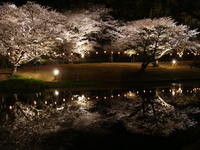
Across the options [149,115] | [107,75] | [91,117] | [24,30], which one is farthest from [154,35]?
[91,117]

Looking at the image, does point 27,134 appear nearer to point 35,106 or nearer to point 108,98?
point 35,106

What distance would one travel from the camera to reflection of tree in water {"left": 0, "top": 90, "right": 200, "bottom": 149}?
9.27m

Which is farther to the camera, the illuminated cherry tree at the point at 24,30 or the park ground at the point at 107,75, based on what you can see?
the park ground at the point at 107,75

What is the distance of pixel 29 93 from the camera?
1900 centimetres

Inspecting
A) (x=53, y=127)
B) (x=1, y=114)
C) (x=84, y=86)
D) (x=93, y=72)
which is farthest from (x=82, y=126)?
(x=93, y=72)

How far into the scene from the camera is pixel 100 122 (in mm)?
10469

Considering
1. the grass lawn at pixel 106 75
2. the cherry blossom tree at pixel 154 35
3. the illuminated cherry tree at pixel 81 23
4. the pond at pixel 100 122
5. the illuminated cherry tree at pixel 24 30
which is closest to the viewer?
the pond at pixel 100 122

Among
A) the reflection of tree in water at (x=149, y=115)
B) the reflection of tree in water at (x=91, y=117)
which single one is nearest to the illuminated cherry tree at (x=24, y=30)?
the reflection of tree in water at (x=91, y=117)

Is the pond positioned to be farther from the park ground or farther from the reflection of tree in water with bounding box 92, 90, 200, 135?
the park ground

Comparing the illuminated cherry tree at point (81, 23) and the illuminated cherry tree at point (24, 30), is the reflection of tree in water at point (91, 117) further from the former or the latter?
the illuminated cherry tree at point (81, 23)

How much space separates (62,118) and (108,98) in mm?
5383

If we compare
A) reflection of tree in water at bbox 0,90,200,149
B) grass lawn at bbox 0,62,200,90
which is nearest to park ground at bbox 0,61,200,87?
grass lawn at bbox 0,62,200,90

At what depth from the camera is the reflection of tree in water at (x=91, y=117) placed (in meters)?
9.27

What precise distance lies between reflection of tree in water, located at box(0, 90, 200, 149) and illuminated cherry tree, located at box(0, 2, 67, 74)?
8053 millimetres
